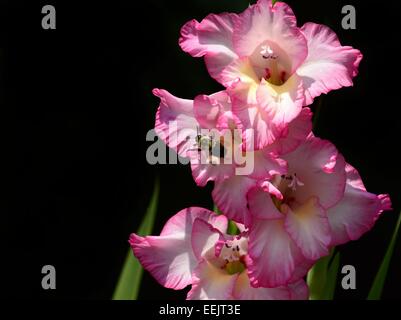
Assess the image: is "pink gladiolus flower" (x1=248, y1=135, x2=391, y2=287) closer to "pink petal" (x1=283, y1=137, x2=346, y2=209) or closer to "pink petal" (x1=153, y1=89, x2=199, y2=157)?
"pink petal" (x1=283, y1=137, x2=346, y2=209)

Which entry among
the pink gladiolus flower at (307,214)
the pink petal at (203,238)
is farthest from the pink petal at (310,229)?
the pink petal at (203,238)

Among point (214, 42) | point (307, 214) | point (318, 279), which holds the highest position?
point (214, 42)

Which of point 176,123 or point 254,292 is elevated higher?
point 176,123

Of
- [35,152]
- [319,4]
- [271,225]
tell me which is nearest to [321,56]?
[271,225]

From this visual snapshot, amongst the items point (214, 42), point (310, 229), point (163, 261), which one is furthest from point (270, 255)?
point (214, 42)

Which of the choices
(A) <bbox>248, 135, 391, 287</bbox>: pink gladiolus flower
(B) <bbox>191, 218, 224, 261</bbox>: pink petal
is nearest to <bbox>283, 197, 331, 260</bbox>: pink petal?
(A) <bbox>248, 135, 391, 287</bbox>: pink gladiolus flower

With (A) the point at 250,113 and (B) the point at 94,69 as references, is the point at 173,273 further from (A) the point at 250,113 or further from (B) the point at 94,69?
(B) the point at 94,69

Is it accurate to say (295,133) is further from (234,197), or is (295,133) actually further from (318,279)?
(318,279)

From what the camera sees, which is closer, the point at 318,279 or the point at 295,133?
the point at 295,133
